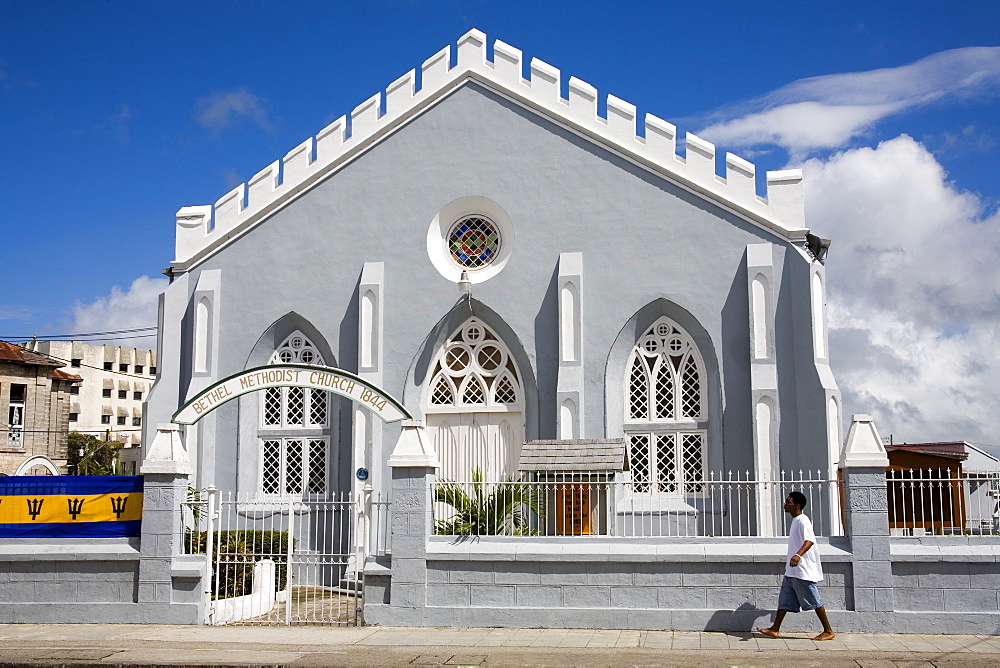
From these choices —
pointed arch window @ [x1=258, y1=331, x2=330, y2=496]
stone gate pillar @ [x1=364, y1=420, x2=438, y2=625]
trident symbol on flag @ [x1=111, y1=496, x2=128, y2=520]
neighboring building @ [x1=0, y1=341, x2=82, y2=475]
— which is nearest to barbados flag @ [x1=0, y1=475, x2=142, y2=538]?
trident symbol on flag @ [x1=111, y1=496, x2=128, y2=520]

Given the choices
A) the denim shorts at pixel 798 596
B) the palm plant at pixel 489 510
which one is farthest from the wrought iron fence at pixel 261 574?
the denim shorts at pixel 798 596

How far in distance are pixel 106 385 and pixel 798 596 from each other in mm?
84579

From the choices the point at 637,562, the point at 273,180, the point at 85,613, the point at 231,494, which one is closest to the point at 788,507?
the point at 637,562

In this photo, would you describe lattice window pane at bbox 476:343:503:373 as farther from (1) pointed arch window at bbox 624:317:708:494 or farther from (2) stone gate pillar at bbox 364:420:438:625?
(2) stone gate pillar at bbox 364:420:438:625

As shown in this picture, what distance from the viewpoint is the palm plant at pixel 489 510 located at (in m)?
13.8

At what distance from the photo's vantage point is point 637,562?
1298 centimetres

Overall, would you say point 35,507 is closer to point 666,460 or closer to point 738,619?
point 738,619

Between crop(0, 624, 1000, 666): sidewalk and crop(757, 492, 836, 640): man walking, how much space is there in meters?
0.28

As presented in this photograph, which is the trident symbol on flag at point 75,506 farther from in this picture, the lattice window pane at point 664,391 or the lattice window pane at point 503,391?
the lattice window pane at point 664,391

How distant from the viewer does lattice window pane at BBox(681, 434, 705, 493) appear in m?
18.2

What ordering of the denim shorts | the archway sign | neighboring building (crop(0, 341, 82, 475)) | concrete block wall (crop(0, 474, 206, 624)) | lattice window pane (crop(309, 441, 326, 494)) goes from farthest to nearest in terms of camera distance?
1. neighboring building (crop(0, 341, 82, 475))
2. lattice window pane (crop(309, 441, 326, 494))
3. the archway sign
4. concrete block wall (crop(0, 474, 206, 624))
5. the denim shorts

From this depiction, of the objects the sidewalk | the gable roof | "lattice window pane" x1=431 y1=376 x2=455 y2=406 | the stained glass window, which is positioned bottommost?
the sidewalk

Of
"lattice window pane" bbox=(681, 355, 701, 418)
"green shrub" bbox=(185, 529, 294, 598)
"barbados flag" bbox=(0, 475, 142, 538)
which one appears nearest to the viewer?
"green shrub" bbox=(185, 529, 294, 598)

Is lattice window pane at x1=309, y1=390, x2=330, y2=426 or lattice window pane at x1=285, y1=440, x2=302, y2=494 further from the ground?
lattice window pane at x1=309, y1=390, x2=330, y2=426
